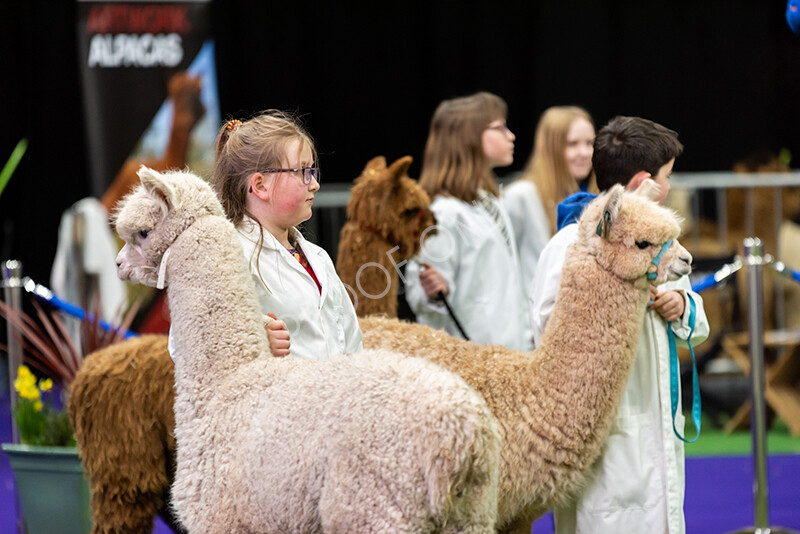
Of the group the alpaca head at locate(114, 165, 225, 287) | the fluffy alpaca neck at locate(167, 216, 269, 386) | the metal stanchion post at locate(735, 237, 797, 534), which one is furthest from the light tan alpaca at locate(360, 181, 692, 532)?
the metal stanchion post at locate(735, 237, 797, 534)

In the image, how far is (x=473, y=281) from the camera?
3980 mm

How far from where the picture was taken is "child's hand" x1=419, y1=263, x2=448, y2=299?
3795mm

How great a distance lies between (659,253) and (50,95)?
5437 millimetres

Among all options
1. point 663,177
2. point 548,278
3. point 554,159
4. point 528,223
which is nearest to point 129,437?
point 548,278

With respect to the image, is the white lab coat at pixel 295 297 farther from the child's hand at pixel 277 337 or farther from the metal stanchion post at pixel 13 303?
the metal stanchion post at pixel 13 303

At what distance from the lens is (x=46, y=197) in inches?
277

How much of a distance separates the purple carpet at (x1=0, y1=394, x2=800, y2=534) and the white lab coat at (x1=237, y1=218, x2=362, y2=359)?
2319mm

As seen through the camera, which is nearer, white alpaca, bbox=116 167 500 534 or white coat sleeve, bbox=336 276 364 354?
white alpaca, bbox=116 167 500 534

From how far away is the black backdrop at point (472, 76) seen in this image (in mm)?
6938

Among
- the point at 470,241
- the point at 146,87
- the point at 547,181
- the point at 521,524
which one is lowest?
the point at 521,524

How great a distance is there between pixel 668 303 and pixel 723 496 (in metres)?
2.44

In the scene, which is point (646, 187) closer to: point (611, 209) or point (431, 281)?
point (611, 209)

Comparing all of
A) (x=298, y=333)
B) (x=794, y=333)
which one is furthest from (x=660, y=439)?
(x=794, y=333)

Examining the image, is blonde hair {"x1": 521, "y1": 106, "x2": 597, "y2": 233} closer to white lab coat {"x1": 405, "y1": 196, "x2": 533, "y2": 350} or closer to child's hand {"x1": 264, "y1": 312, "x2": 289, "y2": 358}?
white lab coat {"x1": 405, "y1": 196, "x2": 533, "y2": 350}
